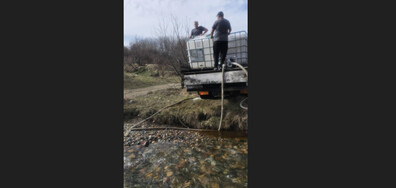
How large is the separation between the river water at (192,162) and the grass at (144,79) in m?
6.34

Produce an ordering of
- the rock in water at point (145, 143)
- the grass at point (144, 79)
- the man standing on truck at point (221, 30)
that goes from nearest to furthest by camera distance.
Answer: the man standing on truck at point (221, 30)
the rock in water at point (145, 143)
the grass at point (144, 79)

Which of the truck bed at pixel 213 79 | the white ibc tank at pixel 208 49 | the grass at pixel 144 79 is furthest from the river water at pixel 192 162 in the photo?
the grass at pixel 144 79

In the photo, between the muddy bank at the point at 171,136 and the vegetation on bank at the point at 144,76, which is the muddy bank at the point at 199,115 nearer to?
the muddy bank at the point at 171,136

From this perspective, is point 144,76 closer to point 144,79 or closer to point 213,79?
point 144,79

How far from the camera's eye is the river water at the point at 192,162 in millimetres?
2080

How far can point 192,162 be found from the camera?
2506 mm

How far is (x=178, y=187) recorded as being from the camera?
6.52ft

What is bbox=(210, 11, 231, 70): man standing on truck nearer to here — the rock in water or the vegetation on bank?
the rock in water

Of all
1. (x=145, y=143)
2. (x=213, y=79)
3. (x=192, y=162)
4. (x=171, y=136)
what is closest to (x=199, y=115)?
(x=171, y=136)

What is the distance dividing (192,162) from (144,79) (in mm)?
10288

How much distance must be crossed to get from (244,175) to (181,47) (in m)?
5.68

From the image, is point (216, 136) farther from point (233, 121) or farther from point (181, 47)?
point (181, 47)

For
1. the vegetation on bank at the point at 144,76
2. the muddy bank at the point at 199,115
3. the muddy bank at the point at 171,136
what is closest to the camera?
the muddy bank at the point at 171,136

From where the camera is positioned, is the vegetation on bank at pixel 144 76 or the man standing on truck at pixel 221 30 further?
the vegetation on bank at pixel 144 76
